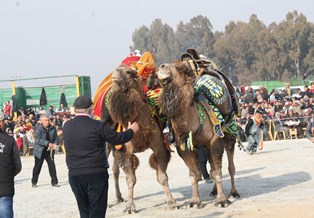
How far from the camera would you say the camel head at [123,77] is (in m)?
9.89

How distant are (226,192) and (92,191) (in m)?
5.32

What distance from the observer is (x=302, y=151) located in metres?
19.7

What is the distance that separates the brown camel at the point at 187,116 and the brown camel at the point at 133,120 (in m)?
0.35

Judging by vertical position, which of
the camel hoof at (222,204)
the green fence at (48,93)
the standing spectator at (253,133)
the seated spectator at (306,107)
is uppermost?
the green fence at (48,93)

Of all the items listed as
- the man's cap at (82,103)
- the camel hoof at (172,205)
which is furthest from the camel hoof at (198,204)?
the man's cap at (82,103)

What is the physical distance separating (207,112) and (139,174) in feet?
20.3

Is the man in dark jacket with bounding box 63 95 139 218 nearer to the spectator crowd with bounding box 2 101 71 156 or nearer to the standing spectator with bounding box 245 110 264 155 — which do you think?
the standing spectator with bounding box 245 110 264 155

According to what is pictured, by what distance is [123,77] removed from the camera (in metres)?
9.91

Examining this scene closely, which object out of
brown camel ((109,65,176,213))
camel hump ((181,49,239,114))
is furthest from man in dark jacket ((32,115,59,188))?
camel hump ((181,49,239,114))

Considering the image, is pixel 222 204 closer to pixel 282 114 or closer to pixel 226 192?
pixel 226 192

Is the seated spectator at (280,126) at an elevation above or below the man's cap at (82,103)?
above

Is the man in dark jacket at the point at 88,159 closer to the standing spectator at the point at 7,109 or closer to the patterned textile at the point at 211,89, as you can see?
the patterned textile at the point at 211,89

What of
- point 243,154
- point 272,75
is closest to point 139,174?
point 243,154

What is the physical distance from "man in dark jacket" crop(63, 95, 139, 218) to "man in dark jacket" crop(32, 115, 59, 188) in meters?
8.10
